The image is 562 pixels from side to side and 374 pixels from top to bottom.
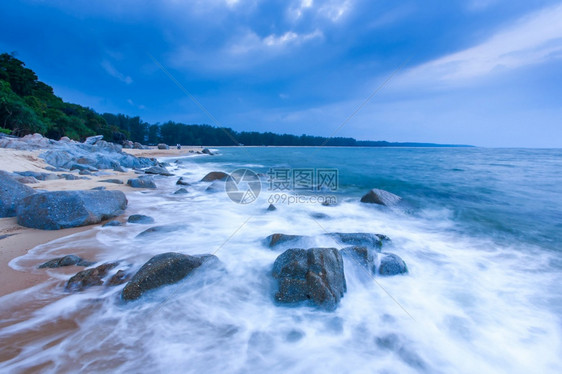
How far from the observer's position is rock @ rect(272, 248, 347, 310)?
271cm

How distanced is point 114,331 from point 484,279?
467 cm

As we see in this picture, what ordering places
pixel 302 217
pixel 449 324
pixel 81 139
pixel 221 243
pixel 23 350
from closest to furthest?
1. pixel 23 350
2. pixel 449 324
3. pixel 221 243
4. pixel 302 217
5. pixel 81 139

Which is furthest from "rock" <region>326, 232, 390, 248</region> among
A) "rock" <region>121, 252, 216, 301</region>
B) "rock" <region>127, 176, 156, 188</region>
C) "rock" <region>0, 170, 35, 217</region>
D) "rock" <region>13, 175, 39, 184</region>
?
"rock" <region>13, 175, 39, 184</region>

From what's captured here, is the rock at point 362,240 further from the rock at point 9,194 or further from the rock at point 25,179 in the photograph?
the rock at point 25,179

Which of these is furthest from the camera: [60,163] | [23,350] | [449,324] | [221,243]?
[60,163]

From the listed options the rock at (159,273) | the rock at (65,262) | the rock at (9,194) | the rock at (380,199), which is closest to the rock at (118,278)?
the rock at (159,273)

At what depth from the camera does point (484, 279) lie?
3588mm

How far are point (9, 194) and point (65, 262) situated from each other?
275 cm

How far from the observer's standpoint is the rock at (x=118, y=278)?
2863mm

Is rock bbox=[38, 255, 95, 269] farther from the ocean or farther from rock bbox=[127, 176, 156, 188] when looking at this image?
rock bbox=[127, 176, 156, 188]

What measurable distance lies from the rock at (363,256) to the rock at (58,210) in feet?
14.8

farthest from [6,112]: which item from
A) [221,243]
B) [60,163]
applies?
[221,243]

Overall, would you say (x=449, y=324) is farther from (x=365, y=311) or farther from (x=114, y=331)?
(x=114, y=331)

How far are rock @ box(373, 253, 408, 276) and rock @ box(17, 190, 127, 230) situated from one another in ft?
16.4
